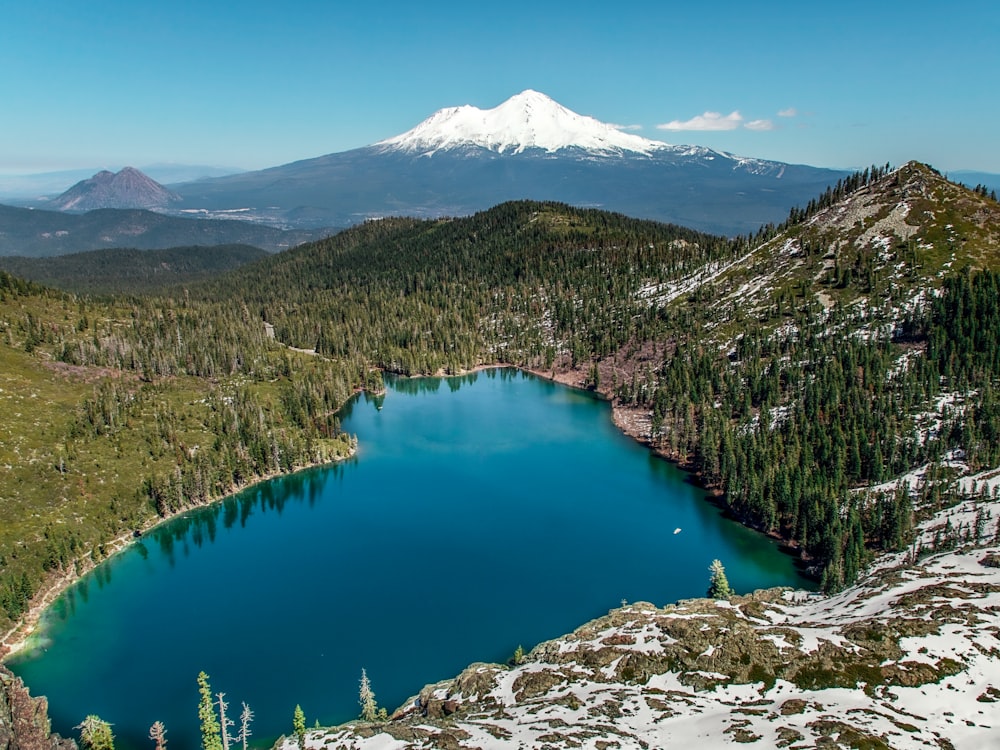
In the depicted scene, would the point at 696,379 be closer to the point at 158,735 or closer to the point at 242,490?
the point at 242,490

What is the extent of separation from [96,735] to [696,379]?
113974mm

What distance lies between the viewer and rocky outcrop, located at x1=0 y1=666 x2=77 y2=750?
49.7 m

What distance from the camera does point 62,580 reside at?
79312 mm

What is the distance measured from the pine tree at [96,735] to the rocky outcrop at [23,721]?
104cm

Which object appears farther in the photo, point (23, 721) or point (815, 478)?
point (815, 478)

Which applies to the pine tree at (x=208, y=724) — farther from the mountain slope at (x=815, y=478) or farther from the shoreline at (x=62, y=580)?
the shoreline at (x=62, y=580)

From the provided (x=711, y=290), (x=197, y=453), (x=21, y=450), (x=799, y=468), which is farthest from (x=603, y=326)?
(x=21, y=450)

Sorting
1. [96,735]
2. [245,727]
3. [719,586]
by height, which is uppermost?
[719,586]

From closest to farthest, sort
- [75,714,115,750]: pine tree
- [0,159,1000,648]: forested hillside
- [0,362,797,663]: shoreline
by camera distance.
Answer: [75,714,115,750]: pine tree, [0,362,797,663]: shoreline, [0,159,1000,648]: forested hillside

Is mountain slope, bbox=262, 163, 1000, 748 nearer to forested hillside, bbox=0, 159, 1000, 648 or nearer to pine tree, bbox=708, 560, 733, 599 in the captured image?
forested hillside, bbox=0, 159, 1000, 648

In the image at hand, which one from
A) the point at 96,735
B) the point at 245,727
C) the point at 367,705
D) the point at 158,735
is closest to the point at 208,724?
the point at 245,727

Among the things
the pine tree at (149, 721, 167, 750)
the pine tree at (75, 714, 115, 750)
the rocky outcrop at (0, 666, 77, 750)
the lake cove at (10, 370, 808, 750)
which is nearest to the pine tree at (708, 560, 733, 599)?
the lake cove at (10, 370, 808, 750)

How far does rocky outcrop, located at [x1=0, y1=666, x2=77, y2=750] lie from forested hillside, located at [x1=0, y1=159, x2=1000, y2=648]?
16.1 metres

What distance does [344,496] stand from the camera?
10600 centimetres
